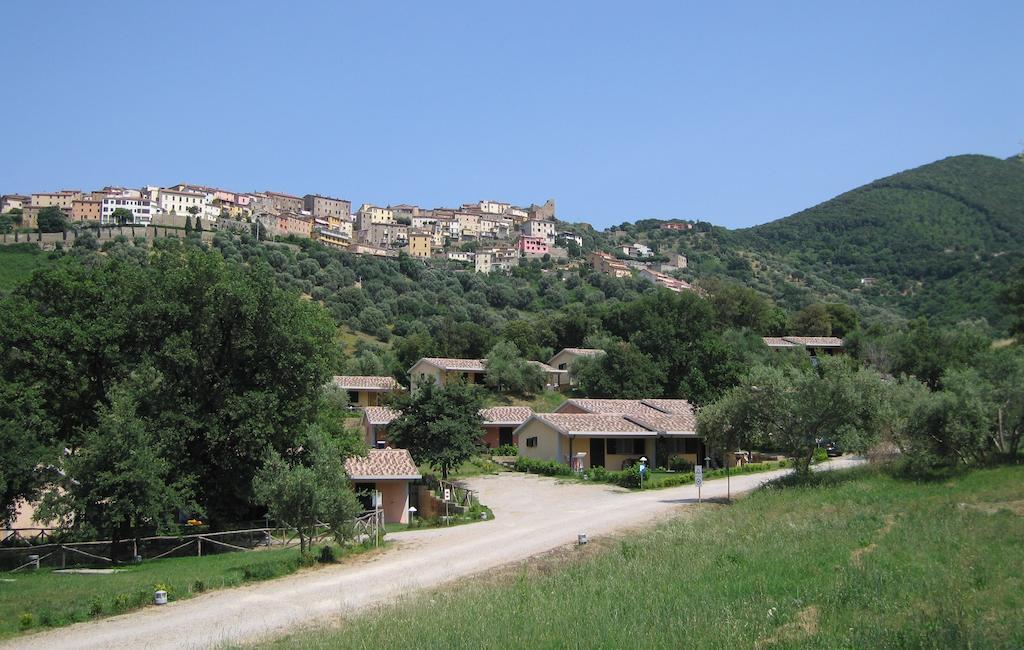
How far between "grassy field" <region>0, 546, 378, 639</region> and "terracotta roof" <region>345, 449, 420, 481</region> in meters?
6.74

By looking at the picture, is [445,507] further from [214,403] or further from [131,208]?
[131,208]

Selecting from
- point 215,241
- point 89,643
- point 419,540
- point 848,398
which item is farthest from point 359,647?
point 215,241

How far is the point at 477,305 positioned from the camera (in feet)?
443

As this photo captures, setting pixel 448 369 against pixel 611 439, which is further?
pixel 448 369

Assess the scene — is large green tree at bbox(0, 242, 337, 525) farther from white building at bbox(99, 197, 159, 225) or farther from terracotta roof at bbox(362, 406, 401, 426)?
white building at bbox(99, 197, 159, 225)

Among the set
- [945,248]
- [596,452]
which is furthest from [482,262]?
[596,452]

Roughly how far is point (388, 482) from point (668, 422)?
71.4 ft

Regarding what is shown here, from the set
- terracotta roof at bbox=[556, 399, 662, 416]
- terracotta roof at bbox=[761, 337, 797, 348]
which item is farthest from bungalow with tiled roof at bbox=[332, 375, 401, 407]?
terracotta roof at bbox=[761, 337, 797, 348]

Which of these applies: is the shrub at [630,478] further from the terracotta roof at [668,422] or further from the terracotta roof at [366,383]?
the terracotta roof at [366,383]

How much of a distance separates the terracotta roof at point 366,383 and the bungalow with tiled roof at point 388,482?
3601 centimetres

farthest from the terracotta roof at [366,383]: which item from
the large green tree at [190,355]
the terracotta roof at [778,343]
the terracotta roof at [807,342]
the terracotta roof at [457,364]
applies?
the terracotta roof at [807,342]

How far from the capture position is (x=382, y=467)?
33.8 m

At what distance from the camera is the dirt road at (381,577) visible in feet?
52.2

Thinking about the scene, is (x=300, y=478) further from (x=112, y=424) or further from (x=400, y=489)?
(x=400, y=489)
